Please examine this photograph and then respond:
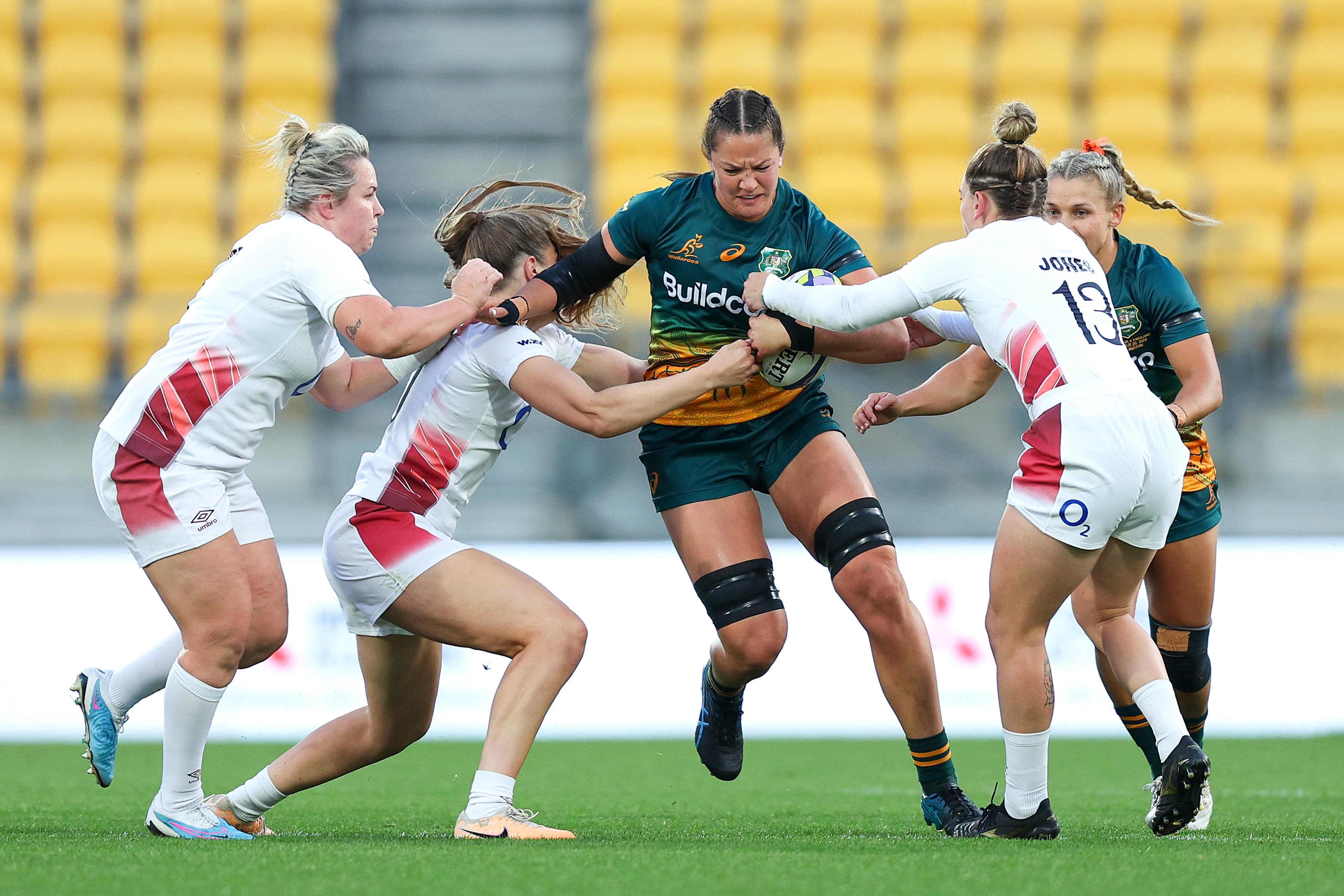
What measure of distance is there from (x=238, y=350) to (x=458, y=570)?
883mm

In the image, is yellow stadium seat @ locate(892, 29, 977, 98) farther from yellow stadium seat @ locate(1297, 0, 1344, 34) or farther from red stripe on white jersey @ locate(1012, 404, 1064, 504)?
red stripe on white jersey @ locate(1012, 404, 1064, 504)

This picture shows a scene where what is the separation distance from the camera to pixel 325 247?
414 centimetres

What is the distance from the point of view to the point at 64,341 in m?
8.66

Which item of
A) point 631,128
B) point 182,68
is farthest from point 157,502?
point 182,68

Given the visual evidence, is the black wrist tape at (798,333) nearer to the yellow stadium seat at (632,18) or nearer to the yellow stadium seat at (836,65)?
the yellow stadium seat at (836,65)

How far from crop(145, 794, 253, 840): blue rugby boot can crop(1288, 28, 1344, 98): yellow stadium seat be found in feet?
35.0

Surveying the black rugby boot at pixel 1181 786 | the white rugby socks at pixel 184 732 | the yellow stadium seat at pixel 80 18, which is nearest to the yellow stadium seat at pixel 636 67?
the yellow stadium seat at pixel 80 18

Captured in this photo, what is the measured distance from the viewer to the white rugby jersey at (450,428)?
4.20 meters

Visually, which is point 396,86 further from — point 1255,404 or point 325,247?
point 325,247

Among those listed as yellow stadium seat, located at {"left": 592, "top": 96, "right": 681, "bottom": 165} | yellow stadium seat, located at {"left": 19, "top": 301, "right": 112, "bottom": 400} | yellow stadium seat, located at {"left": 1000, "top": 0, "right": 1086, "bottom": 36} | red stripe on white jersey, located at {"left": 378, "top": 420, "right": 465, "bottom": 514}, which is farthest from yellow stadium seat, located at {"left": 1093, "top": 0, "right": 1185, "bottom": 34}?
red stripe on white jersey, located at {"left": 378, "top": 420, "right": 465, "bottom": 514}

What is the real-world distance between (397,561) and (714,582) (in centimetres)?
99

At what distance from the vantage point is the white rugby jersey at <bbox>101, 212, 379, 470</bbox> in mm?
4090

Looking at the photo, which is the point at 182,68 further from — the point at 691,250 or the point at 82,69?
the point at 691,250

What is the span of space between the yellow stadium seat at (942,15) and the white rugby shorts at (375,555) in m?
9.29
